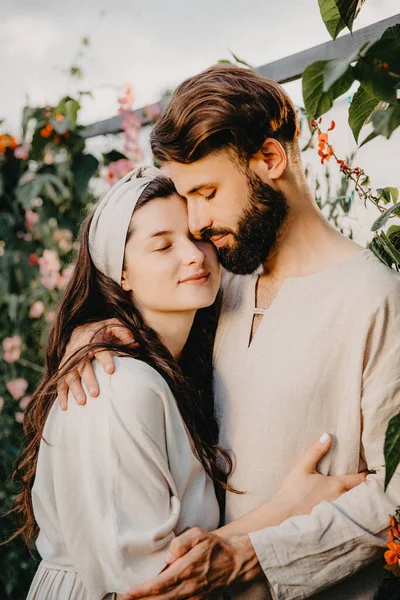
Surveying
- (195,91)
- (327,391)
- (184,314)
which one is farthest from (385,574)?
(195,91)

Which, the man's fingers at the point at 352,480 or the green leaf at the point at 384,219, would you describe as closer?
the green leaf at the point at 384,219

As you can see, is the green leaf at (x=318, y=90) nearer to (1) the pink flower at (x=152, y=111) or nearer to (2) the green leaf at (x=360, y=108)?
(2) the green leaf at (x=360, y=108)

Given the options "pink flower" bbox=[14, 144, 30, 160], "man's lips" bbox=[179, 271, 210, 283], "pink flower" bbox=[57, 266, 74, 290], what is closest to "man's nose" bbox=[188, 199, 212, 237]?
"man's lips" bbox=[179, 271, 210, 283]

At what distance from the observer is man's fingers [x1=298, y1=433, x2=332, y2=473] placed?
1934 millimetres

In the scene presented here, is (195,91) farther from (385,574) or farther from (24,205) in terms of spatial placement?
(24,205)

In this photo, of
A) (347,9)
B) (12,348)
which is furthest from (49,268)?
(347,9)

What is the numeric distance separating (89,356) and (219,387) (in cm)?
38

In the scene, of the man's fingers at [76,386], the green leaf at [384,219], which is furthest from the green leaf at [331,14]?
the man's fingers at [76,386]

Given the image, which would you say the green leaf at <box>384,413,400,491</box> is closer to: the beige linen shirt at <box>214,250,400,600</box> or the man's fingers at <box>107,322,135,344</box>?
the beige linen shirt at <box>214,250,400,600</box>

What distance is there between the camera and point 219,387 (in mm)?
2172

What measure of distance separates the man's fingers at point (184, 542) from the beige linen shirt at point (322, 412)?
137 millimetres

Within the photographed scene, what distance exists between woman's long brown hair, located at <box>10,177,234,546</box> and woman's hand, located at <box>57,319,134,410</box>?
2 centimetres

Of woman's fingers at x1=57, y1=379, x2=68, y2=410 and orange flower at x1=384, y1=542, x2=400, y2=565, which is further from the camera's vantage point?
woman's fingers at x1=57, y1=379, x2=68, y2=410

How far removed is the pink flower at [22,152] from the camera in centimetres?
378
